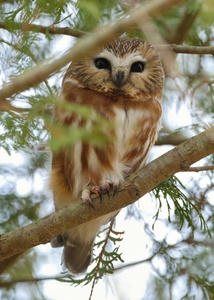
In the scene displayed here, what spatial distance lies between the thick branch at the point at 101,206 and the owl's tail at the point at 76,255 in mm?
1113

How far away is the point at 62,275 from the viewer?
4496 millimetres

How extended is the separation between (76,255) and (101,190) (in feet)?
3.80

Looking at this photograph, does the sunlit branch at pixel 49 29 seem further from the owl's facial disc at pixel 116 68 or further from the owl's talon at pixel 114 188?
the owl's talon at pixel 114 188

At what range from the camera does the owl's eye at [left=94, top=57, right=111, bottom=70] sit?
3.93 m

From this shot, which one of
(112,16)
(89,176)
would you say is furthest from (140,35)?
(89,176)

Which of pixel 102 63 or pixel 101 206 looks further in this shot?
pixel 102 63

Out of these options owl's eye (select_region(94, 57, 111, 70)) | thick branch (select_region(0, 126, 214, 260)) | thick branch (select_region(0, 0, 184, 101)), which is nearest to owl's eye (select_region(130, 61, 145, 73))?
owl's eye (select_region(94, 57, 111, 70))

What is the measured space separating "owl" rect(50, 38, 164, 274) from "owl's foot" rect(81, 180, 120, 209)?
3 centimetres

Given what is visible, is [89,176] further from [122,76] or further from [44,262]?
[44,262]

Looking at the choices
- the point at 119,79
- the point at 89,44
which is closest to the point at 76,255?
the point at 119,79

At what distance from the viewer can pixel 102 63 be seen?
→ 156 inches

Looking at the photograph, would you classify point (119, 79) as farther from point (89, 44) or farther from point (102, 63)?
point (89, 44)

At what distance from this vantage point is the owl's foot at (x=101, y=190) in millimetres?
3242

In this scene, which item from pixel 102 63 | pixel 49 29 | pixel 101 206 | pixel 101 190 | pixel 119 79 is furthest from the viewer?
pixel 102 63
